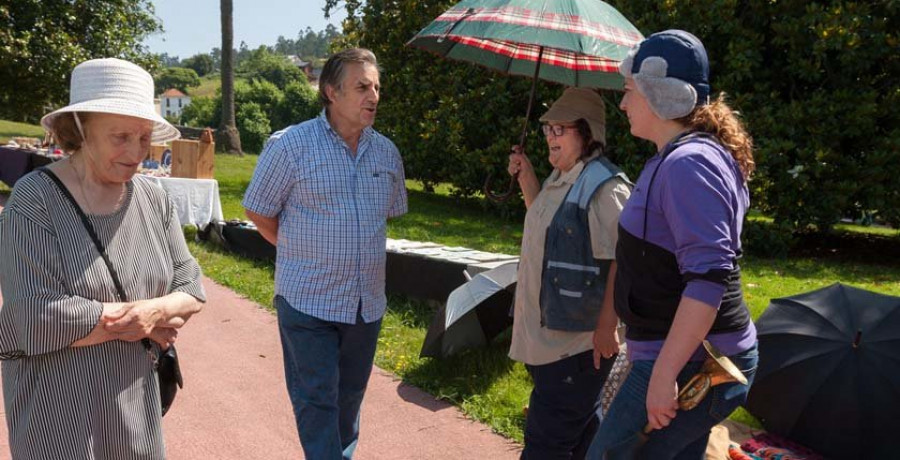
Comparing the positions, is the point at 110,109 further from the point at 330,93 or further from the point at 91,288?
the point at 330,93

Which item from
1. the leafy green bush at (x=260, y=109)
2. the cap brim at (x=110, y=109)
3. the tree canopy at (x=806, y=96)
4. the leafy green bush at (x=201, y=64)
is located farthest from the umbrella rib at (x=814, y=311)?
the leafy green bush at (x=201, y=64)

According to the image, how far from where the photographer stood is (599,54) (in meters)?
3.26

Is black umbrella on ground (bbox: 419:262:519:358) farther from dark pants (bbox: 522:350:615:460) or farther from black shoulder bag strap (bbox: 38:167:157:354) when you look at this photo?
black shoulder bag strap (bbox: 38:167:157:354)

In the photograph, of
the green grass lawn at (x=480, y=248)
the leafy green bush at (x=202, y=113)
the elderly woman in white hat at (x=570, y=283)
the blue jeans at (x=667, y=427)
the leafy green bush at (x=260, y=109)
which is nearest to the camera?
the blue jeans at (x=667, y=427)

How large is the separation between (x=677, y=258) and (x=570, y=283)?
0.97 metres

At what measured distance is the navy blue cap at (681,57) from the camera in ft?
7.20

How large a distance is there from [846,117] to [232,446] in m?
8.71

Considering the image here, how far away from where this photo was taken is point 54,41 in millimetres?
15922

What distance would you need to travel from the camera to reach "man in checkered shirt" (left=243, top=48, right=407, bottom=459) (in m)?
3.18

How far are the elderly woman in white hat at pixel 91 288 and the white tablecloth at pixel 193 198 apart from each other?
8202 mm

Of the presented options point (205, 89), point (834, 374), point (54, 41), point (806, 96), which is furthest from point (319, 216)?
point (205, 89)

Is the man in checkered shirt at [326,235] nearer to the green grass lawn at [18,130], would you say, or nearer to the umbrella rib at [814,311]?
the umbrella rib at [814,311]

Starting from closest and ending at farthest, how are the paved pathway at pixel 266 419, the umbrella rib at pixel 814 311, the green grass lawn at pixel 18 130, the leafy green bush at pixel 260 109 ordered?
the umbrella rib at pixel 814 311 < the paved pathway at pixel 266 419 < the green grass lawn at pixel 18 130 < the leafy green bush at pixel 260 109

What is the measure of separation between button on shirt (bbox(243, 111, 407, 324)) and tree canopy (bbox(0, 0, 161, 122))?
14892 mm
